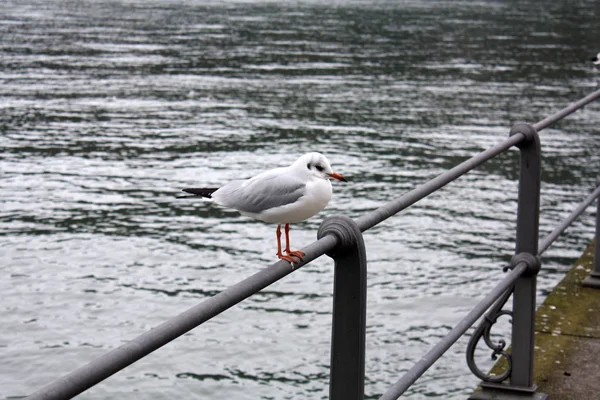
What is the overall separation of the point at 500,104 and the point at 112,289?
15.1 m

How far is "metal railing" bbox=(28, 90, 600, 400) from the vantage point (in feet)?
6.07

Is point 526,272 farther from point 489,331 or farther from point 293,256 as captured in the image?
point 293,256

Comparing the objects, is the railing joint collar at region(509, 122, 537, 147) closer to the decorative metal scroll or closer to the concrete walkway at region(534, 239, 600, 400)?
the decorative metal scroll

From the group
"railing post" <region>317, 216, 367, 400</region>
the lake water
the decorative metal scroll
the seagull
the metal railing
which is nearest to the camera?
the metal railing

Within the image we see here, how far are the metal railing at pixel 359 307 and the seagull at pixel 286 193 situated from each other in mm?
151

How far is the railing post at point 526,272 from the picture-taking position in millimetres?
4262

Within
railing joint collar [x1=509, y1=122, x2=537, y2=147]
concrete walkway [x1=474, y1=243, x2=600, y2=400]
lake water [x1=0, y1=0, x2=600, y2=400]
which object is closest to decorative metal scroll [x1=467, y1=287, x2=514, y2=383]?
concrete walkway [x1=474, y1=243, x2=600, y2=400]

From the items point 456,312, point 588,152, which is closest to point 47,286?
point 456,312

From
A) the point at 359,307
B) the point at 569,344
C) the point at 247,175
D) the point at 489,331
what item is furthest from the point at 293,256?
the point at 247,175

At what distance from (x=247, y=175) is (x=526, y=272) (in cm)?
1126

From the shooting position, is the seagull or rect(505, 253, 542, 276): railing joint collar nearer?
the seagull

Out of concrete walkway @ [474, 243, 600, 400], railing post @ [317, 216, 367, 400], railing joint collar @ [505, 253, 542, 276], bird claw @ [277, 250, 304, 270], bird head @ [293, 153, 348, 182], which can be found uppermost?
bird head @ [293, 153, 348, 182]

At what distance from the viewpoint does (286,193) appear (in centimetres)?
288

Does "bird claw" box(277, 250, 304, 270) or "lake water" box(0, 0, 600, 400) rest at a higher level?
"bird claw" box(277, 250, 304, 270)
